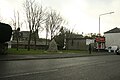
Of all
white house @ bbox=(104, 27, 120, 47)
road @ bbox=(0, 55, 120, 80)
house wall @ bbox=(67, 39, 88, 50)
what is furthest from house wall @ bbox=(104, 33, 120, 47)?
road @ bbox=(0, 55, 120, 80)

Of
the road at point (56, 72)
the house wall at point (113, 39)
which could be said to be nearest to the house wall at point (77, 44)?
the house wall at point (113, 39)

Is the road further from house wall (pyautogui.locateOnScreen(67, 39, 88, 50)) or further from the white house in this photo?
the white house

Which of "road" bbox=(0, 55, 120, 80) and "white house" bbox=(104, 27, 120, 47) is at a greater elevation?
"white house" bbox=(104, 27, 120, 47)

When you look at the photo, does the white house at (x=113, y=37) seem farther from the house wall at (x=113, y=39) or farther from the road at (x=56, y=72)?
the road at (x=56, y=72)

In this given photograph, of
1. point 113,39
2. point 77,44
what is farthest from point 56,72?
point 113,39

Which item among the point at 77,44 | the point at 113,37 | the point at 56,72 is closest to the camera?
the point at 56,72

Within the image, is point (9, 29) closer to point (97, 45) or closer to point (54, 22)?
point (97, 45)

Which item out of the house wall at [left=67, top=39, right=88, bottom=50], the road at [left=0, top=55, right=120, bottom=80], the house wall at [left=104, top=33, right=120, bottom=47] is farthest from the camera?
the house wall at [left=104, top=33, right=120, bottom=47]

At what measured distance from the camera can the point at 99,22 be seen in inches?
1955

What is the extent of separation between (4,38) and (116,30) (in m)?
64.5

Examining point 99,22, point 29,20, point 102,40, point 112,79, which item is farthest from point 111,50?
point 112,79

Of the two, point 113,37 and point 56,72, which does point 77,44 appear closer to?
point 113,37

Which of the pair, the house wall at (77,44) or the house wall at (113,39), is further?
the house wall at (113,39)

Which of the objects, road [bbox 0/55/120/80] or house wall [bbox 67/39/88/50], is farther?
house wall [bbox 67/39/88/50]
